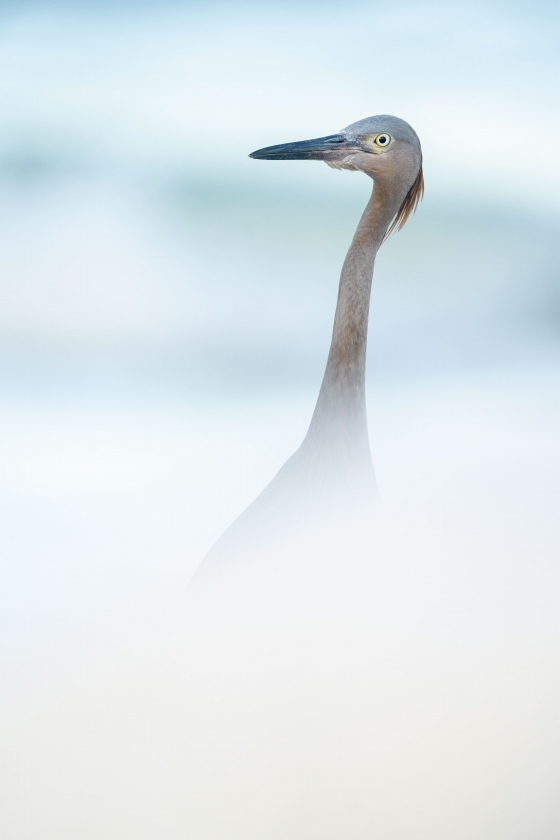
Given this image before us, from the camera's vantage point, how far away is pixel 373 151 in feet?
3.67

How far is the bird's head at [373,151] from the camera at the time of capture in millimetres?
1117

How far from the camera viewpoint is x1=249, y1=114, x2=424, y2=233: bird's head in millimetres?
1117

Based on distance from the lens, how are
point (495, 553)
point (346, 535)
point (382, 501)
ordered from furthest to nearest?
point (382, 501), point (346, 535), point (495, 553)

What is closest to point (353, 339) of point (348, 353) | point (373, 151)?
point (348, 353)

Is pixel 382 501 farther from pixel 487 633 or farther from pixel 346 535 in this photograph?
pixel 487 633

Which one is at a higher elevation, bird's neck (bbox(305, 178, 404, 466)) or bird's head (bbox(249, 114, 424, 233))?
bird's head (bbox(249, 114, 424, 233))

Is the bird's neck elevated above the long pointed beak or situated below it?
below

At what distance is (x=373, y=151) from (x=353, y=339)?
0.22 m

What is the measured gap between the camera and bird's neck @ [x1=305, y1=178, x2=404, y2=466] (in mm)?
1100

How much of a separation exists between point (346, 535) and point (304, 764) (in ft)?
1.25

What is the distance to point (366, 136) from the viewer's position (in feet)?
3.68

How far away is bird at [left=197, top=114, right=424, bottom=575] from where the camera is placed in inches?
43.6

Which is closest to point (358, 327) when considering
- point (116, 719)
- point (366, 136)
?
point (366, 136)

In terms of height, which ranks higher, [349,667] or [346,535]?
[346,535]
